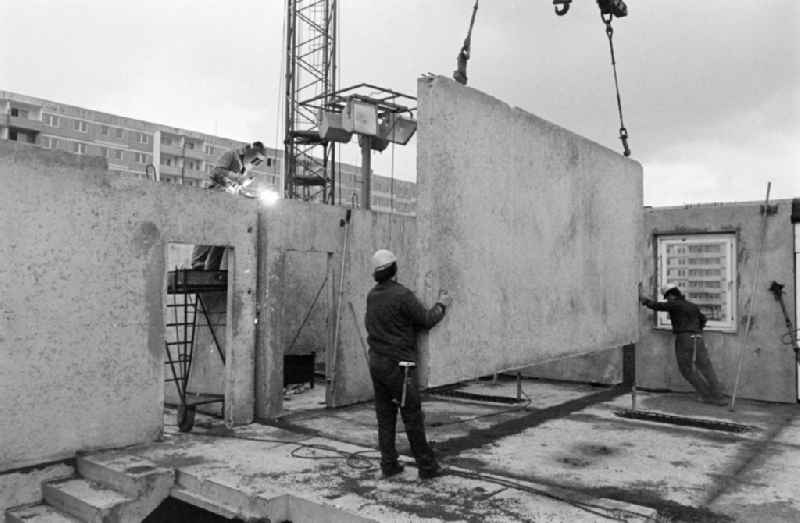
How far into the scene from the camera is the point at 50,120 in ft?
184

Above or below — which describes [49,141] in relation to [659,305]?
above

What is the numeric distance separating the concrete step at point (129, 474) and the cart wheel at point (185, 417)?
1068 millimetres

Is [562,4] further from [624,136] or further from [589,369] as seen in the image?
Answer: [589,369]

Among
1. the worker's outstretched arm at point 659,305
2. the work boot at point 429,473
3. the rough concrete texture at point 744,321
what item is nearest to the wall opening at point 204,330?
the work boot at point 429,473

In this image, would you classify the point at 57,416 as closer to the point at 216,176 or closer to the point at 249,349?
the point at 249,349

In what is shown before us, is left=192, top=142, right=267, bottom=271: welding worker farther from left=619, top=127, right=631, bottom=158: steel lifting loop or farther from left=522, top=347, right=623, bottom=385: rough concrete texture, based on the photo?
left=522, top=347, right=623, bottom=385: rough concrete texture

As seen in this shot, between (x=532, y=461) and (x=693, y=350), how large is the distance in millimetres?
4327

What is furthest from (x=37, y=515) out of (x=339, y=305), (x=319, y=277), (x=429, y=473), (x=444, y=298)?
(x=319, y=277)

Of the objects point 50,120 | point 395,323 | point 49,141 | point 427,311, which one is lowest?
point 395,323

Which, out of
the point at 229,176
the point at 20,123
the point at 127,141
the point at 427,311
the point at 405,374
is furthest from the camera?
the point at 127,141

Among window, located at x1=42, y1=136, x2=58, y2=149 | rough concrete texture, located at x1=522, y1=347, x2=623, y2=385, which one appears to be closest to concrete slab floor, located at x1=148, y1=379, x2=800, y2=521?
rough concrete texture, located at x1=522, y1=347, x2=623, y2=385

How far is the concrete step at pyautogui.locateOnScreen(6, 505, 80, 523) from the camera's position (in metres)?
5.29

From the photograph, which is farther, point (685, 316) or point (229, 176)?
point (685, 316)

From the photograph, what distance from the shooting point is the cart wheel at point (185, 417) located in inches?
283
